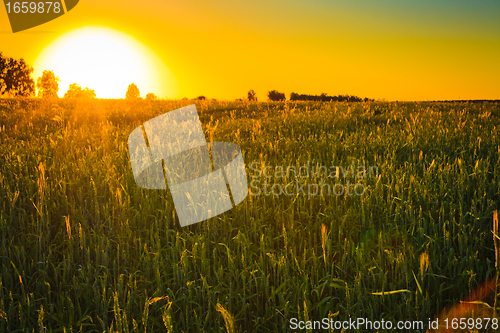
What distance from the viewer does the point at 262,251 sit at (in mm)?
2225

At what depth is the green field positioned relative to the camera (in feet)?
5.88

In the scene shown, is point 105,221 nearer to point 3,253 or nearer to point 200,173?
point 3,253

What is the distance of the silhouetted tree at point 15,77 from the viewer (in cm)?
6937

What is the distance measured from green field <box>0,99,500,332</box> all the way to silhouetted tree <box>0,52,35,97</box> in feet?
270

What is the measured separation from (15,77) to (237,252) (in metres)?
87.4

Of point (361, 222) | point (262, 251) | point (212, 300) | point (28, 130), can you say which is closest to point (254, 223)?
point (262, 251)

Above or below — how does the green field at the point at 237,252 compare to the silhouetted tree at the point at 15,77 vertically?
below

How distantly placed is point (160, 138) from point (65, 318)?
143 inches

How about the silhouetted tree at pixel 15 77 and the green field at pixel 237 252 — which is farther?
the silhouetted tree at pixel 15 77

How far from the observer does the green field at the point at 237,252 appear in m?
1.79

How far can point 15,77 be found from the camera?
2771 inches

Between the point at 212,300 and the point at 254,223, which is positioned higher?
the point at 254,223

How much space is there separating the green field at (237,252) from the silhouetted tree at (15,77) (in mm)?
82422

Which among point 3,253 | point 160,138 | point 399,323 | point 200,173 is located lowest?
point 399,323
